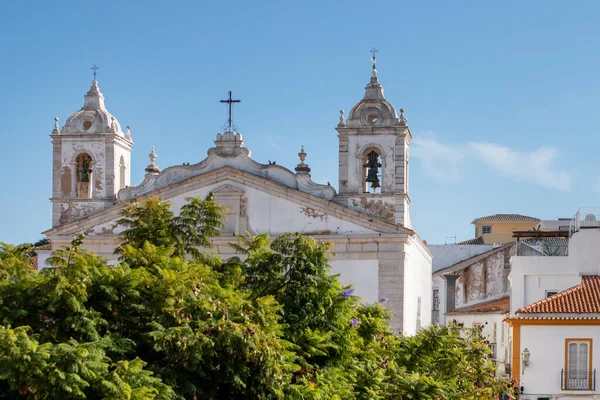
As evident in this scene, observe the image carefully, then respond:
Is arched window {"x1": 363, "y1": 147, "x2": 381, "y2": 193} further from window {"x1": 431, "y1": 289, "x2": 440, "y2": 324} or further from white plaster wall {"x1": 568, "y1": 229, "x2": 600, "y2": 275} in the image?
Answer: window {"x1": 431, "y1": 289, "x2": 440, "y2": 324}

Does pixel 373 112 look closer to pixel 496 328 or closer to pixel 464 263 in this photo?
pixel 496 328

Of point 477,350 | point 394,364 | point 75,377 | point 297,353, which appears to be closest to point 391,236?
point 477,350

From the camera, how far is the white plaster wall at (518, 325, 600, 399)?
3409 centimetres

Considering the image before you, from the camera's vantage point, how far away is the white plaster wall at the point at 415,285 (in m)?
33.4

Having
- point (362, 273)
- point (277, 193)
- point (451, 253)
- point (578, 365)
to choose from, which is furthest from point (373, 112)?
point (451, 253)

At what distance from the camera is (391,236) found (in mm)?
32938

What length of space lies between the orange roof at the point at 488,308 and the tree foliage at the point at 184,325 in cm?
2489

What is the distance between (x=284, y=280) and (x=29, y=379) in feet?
17.2

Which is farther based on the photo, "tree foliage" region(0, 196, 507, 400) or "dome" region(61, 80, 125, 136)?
"dome" region(61, 80, 125, 136)

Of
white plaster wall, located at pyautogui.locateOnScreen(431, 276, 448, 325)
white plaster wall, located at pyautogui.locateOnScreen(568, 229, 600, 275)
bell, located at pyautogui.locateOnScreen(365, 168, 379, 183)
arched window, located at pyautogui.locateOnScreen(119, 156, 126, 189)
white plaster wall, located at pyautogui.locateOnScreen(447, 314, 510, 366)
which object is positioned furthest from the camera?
white plaster wall, located at pyautogui.locateOnScreen(431, 276, 448, 325)

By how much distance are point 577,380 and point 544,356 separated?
1063mm

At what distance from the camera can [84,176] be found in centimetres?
3484

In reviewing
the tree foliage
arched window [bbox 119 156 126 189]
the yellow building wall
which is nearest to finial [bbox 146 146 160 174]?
arched window [bbox 119 156 126 189]

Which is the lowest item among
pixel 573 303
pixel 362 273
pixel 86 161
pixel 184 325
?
pixel 184 325
